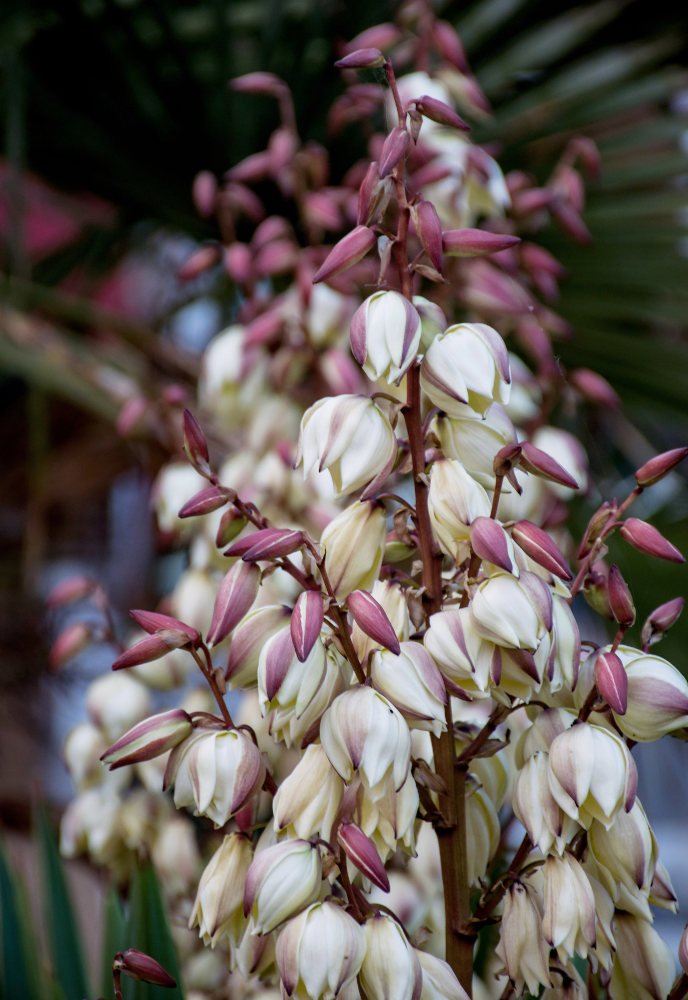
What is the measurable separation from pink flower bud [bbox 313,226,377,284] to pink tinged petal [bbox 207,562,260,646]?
0.14 metres

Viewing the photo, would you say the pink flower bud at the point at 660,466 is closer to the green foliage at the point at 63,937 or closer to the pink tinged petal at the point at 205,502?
the pink tinged petal at the point at 205,502

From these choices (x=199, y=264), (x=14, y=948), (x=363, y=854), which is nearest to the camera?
(x=363, y=854)

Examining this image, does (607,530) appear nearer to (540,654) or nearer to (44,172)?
(540,654)

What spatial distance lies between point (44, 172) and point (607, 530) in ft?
4.15

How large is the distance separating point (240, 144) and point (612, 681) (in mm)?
1064

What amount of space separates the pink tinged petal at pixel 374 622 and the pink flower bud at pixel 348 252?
0.48 feet

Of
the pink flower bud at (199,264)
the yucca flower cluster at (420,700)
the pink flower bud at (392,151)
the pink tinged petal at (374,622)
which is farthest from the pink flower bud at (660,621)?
the pink flower bud at (199,264)

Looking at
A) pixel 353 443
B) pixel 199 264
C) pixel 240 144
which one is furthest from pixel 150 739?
pixel 240 144

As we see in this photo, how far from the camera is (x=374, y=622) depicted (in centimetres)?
37

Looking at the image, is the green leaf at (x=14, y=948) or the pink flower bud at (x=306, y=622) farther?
the green leaf at (x=14, y=948)

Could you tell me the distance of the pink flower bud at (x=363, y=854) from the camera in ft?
1.14

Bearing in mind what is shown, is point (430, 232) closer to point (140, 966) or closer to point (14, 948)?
point (140, 966)

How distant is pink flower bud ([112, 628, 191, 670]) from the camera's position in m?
0.41

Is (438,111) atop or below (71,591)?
atop
